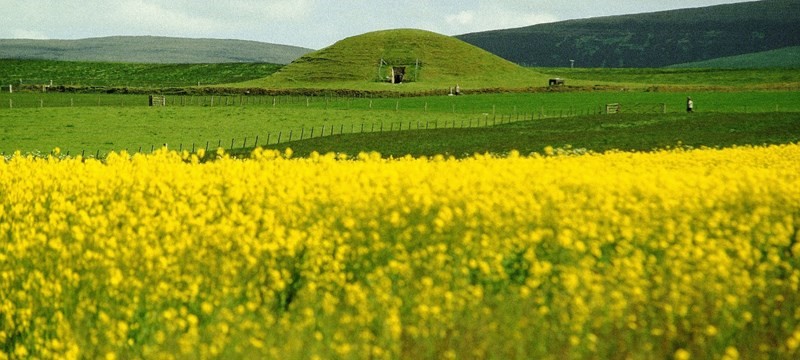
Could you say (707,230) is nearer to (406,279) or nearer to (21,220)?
(406,279)

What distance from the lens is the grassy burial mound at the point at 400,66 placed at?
140875 millimetres

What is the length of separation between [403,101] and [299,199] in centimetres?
8558

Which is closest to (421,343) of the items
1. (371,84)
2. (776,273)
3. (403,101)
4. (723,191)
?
(776,273)

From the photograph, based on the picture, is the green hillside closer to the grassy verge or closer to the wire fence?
the wire fence

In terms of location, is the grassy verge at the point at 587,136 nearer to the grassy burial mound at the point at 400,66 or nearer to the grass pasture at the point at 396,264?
the grass pasture at the point at 396,264

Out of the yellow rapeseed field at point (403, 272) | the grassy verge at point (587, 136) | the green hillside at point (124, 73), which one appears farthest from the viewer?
the green hillside at point (124, 73)

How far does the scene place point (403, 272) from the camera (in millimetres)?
10109

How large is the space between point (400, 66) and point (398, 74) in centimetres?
480

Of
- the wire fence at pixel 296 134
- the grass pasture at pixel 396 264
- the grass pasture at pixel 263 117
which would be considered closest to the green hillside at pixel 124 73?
the grass pasture at pixel 263 117

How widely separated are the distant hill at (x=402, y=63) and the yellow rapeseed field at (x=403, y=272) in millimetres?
125497

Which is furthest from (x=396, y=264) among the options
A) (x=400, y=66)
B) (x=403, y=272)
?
(x=400, y=66)

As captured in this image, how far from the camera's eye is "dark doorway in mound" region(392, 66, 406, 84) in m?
140

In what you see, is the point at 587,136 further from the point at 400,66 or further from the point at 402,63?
the point at 402,63

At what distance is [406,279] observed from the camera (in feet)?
33.1
